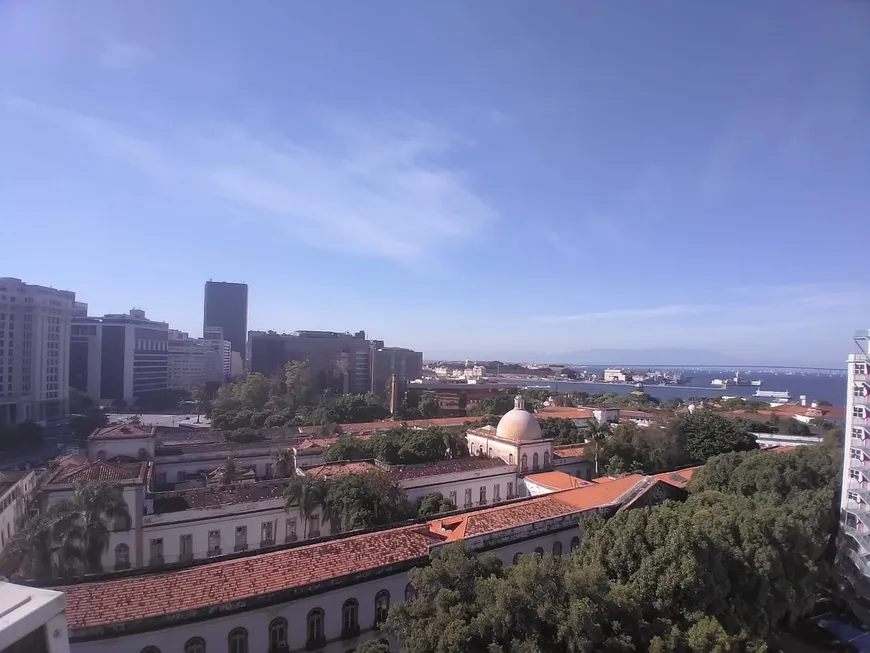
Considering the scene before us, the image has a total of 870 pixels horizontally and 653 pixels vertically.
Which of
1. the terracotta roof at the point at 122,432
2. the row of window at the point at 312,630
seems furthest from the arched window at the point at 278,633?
the terracotta roof at the point at 122,432

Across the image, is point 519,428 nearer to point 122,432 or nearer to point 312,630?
point 312,630

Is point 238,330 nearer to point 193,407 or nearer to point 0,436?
point 193,407

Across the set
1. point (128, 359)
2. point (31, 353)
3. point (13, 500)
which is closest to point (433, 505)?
point (13, 500)

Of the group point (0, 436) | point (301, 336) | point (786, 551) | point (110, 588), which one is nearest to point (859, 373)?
point (786, 551)

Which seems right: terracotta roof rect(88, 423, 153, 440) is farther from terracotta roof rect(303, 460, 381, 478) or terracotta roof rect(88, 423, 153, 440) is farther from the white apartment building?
the white apartment building

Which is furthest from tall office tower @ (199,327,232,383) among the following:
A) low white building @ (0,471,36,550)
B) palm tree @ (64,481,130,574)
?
palm tree @ (64,481,130,574)
